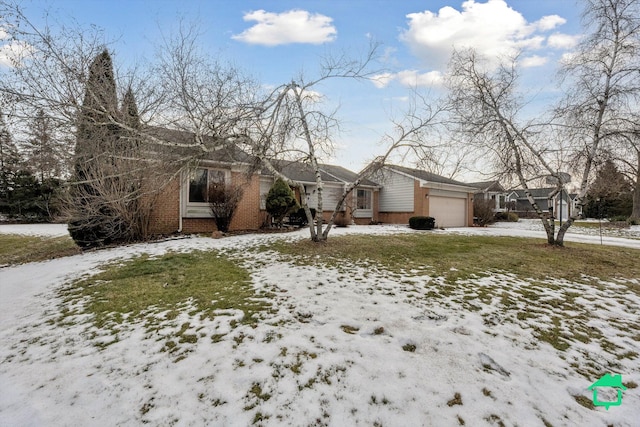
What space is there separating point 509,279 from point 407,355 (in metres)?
3.86

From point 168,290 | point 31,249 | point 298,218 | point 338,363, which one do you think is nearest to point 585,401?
point 338,363

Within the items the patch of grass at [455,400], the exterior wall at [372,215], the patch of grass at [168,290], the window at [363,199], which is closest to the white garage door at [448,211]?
the exterior wall at [372,215]

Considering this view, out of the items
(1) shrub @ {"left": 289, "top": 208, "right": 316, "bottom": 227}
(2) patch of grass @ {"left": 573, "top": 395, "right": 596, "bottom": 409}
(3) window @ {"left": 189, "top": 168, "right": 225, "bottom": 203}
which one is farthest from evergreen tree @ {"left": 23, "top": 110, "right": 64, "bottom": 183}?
(2) patch of grass @ {"left": 573, "top": 395, "right": 596, "bottom": 409}

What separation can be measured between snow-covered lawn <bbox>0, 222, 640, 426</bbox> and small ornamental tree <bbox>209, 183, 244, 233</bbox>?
23.1 ft

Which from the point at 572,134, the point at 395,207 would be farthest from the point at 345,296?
the point at 395,207

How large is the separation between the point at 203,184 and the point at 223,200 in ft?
5.13

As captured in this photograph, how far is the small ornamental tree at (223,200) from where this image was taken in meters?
11.5

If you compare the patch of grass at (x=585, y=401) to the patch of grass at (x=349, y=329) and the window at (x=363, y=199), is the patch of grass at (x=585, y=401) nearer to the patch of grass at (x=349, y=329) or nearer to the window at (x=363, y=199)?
the patch of grass at (x=349, y=329)

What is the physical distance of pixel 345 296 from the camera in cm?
445

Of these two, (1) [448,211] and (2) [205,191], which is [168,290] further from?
(1) [448,211]

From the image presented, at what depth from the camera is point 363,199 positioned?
19.7 meters

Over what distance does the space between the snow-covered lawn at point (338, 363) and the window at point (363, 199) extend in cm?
1475

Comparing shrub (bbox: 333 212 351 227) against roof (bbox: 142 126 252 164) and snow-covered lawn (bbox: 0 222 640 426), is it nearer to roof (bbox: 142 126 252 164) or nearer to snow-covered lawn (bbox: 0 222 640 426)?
roof (bbox: 142 126 252 164)

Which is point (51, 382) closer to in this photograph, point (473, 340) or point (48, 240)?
point (473, 340)
